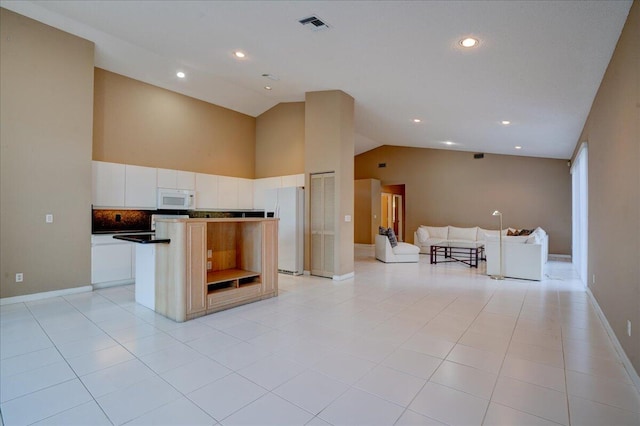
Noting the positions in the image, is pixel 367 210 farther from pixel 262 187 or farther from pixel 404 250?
pixel 262 187

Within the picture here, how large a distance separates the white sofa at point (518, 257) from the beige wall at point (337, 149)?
2819 mm

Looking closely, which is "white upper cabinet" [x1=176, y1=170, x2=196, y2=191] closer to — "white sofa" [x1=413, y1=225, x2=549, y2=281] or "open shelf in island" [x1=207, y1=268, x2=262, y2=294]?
"open shelf in island" [x1=207, y1=268, x2=262, y2=294]

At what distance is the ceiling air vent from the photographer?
3.40m

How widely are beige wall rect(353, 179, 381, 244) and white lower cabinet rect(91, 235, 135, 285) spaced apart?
7421mm

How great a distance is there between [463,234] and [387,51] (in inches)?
278

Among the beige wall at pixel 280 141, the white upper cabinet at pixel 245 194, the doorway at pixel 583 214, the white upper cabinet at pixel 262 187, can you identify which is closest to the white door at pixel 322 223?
the beige wall at pixel 280 141

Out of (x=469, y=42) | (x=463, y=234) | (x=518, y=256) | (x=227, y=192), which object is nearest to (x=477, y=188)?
(x=463, y=234)

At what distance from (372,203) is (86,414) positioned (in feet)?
32.0

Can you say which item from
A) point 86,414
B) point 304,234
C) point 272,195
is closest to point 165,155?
point 272,195

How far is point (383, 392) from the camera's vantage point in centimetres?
209

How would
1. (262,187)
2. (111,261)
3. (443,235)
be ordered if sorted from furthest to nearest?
(443,235), (262,187), (111,261)

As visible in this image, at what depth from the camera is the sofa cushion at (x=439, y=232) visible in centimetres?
964

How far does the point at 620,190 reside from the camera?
2785mm

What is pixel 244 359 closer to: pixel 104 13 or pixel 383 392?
pixel 383 392
